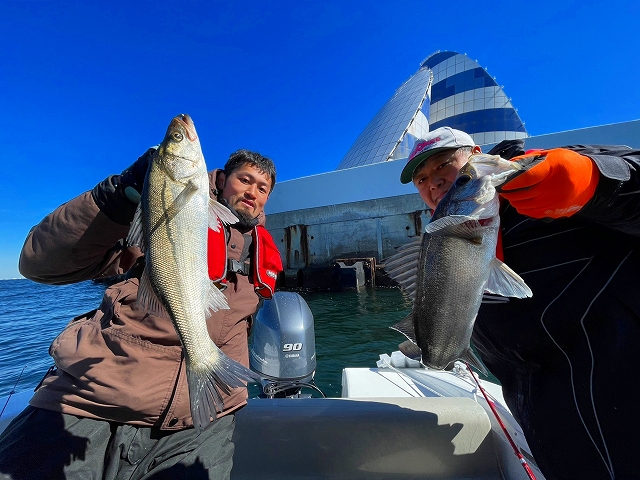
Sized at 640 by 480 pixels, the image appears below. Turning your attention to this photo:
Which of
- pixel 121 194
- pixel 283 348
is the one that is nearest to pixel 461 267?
pixel 121 194

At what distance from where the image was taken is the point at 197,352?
5.19 feet

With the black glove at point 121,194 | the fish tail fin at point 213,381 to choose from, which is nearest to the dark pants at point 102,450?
the fish tail fin at point 213,381

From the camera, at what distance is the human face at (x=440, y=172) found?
217cm

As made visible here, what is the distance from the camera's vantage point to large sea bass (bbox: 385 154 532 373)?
1.42 m

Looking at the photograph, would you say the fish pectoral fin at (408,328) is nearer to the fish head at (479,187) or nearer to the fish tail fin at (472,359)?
the fish tail fin at (472,359)

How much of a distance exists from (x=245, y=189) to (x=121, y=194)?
2.82 feet

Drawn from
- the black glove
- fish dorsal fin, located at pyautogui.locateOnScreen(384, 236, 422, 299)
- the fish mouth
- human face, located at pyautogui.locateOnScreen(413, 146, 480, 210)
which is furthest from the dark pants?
human face, located at pyautogui.locateOnScreen(413, 146, 480, 210)

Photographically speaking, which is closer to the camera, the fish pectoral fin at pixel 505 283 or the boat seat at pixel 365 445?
the fish pectoral fin at pixel 505 283

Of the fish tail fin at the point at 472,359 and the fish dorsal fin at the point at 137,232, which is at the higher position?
the fish dorsal fin at the point at 137,232

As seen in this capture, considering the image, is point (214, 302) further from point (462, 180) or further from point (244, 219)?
point (462, 180)

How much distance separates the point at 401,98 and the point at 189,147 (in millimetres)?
37725

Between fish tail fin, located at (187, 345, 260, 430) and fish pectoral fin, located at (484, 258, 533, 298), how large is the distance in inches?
46.7

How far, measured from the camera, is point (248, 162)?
2.44 metres

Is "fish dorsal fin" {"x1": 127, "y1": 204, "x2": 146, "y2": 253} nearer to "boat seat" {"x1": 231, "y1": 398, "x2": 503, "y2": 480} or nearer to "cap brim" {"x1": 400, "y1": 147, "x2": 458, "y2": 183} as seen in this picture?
"cap brim" {"x1": 400, "y1": 147, "x2": 458, "y2": 183}
